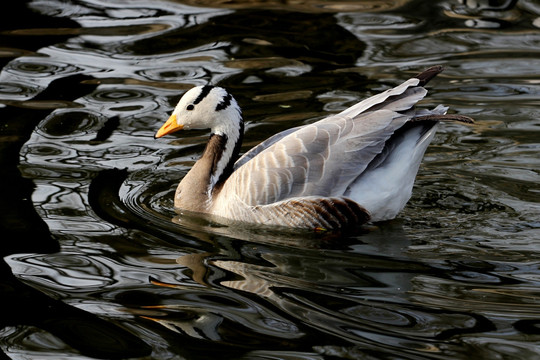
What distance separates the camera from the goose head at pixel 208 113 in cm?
780

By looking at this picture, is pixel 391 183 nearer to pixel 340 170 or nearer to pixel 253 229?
pixel 340 170

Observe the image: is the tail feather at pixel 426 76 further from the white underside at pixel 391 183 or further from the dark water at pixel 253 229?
the dark water at pixel 253 229

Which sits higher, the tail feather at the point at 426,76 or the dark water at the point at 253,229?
the tail feather at the point at 426,76

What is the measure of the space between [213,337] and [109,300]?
907 millimetres

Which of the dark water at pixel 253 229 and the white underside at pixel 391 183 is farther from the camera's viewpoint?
the white underside at pixel 391 183

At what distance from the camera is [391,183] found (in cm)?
745

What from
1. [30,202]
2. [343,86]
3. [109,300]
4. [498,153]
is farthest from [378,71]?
[109,300]

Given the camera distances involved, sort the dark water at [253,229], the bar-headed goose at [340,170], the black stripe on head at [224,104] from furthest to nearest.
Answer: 1. the black stripe on head at [224,104]
2. the bar-headed goose at [340,170]
3. the dark water at [253,229]

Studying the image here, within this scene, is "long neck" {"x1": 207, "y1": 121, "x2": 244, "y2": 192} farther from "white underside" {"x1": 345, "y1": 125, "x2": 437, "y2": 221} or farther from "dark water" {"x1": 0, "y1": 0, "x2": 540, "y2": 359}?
"white underside" {"x1": 345, "y1": 125, "x2": 437, "y2": 221}

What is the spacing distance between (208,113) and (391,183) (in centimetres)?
172

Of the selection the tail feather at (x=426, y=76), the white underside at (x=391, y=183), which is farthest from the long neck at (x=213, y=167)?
the tail feather at (x=426, y=76)

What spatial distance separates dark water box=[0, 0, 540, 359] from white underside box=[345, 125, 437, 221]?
0.62 feet

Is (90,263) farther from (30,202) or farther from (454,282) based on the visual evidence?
(454,282)

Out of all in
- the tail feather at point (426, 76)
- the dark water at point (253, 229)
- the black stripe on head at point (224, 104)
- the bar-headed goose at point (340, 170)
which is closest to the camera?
the dark water at point (253, 229)
